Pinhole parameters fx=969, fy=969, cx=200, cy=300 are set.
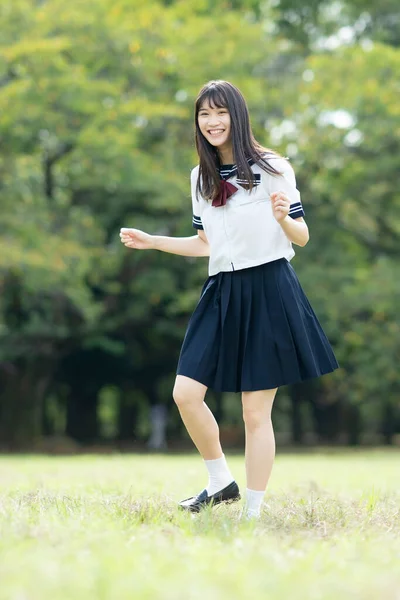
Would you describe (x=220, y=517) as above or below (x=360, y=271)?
below

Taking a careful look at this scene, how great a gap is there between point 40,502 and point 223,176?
1742 millimetres

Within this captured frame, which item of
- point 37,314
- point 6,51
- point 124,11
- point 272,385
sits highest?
point 124,11

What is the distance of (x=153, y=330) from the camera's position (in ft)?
79.2

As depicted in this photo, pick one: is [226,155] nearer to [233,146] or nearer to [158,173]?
[233,146]

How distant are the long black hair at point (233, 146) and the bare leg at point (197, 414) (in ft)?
2.90

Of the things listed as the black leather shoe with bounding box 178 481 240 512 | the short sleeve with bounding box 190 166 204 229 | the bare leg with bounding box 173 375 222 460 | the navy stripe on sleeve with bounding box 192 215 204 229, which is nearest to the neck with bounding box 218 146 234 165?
the short sleeve with bounding box 190 166 204 229

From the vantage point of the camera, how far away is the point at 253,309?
4.42m

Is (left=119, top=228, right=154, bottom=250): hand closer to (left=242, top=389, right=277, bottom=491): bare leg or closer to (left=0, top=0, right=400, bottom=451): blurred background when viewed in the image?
(left=242, top=389, right=277, bottom=491): bare leg

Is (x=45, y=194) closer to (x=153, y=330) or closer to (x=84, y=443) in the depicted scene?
(x=153, y=330)

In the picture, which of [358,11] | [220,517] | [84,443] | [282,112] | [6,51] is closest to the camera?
[220,517]

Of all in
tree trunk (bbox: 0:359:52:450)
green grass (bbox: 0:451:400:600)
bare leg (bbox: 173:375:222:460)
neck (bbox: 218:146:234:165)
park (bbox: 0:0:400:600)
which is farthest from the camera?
tree trunk (bbox: 0:359:52:450)

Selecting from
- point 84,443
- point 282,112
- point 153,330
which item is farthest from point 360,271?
point 84,443

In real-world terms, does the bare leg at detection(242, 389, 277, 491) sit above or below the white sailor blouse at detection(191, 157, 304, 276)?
below

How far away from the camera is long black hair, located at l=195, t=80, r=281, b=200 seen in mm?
4410
